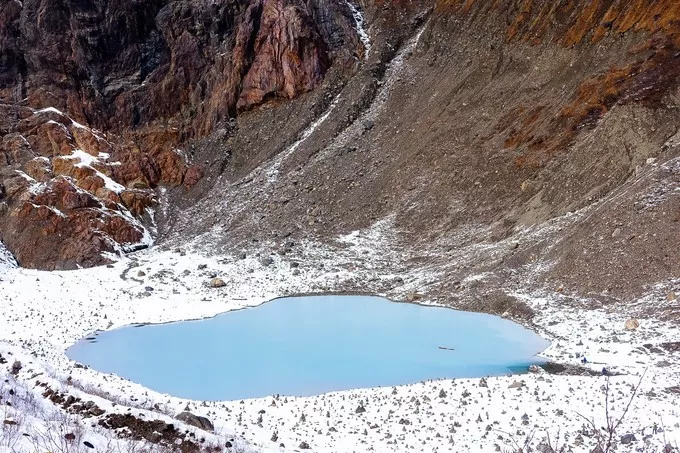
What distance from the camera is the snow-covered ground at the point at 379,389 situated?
8.46 m

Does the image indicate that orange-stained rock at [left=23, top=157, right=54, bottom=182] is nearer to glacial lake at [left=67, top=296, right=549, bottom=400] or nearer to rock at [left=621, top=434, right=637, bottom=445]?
glacial lake at [left=67, top=296, right=549, bottom=400]

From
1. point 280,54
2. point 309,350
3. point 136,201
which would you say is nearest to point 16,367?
point 309,350

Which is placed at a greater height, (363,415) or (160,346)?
(363,415)

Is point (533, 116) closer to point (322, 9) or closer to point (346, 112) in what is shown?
point (346, 112)

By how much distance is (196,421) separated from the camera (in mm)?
8203

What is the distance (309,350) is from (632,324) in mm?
8264

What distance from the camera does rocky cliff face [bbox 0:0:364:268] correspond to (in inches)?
1323

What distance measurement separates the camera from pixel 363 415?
9.99 meters

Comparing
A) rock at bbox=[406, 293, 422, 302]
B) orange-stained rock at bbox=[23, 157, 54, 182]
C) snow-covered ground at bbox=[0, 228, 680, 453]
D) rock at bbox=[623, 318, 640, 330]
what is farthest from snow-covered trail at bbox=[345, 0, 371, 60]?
rock at bbox=[623, 318, 640, 330]

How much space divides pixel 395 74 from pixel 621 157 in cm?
1866

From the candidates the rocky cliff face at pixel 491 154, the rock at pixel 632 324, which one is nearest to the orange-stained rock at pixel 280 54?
the rocky cliff face at pixel 491 154

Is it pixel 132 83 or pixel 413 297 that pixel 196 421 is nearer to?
pixel 413 297

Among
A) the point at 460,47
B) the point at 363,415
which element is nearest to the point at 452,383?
the point at 363,415

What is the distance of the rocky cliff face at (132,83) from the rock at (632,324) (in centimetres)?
2444
